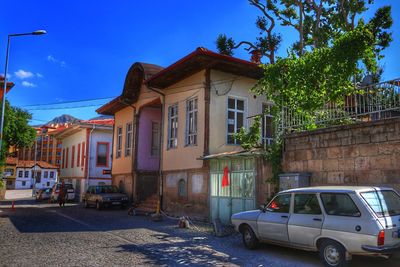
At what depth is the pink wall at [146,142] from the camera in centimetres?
2366

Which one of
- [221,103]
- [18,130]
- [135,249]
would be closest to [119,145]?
[221,103]

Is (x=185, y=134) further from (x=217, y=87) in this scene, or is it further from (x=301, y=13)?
(x=301, y=13)

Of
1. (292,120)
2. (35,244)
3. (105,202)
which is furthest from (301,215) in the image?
(105,202)

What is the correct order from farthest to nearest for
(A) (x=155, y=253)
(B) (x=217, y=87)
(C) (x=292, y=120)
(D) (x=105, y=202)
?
(D) (x=105, y=202) → (B) (x=217, y=87) → (C) (x=292, y=120) → (A) (x=155, y=253)

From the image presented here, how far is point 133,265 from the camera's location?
762cm

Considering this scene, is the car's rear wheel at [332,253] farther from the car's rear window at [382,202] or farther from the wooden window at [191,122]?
the wooden window at [191,122]

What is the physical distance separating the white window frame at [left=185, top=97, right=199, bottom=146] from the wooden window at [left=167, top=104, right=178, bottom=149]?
3.89ft

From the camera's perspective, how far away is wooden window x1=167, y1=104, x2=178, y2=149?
19250 millimetres

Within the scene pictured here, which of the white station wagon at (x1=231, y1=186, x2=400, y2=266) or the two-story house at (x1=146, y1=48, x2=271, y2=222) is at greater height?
the two-story house at (x1=146, y1=48, x2=271, y2=222)

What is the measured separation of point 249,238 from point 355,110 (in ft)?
15.2

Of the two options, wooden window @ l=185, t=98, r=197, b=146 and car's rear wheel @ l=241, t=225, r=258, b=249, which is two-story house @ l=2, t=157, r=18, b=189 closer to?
wooden window @ l=185, t=98, r=197, b=146

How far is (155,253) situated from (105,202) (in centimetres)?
1371

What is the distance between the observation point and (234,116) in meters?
17.6

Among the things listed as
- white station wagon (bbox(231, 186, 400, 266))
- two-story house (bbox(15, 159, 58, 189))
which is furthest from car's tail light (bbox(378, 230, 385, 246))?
two-story house (bbox(15, 159, 58, 189))
